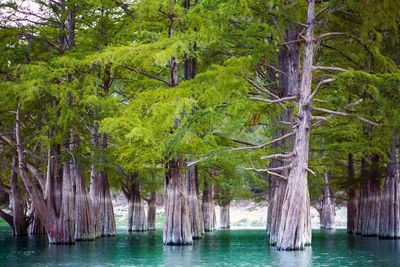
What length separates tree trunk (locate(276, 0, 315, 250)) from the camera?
1970cm

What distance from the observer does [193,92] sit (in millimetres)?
22109

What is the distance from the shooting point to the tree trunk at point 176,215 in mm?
23766

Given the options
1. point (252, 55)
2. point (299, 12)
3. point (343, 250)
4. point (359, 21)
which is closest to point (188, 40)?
point (252, 55)

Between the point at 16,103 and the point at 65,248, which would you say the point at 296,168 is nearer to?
the point at 65,248

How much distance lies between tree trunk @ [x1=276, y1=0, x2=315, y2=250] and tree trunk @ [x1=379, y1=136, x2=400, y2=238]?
7.94 meters

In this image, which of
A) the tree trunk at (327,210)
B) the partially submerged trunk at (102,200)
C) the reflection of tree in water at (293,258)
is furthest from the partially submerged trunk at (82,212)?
the tree trunk at (327,210)

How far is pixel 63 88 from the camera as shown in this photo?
918 inches

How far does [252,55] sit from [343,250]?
735 cm

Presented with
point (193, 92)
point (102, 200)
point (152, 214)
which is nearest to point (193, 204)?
point (102, 200)

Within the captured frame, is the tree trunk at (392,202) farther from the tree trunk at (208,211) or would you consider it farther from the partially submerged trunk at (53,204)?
the tree trunk at (208,211)

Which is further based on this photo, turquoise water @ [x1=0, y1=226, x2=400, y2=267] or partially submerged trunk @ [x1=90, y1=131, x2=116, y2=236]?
partially submerged trunk @ [x1=90, y1=131, x2=116, y2=236]

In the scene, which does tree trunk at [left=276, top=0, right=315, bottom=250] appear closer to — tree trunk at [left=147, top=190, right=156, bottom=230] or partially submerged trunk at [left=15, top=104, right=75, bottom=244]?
partially submerged trunk at [left=15, top=104, right=75, bottom=244]

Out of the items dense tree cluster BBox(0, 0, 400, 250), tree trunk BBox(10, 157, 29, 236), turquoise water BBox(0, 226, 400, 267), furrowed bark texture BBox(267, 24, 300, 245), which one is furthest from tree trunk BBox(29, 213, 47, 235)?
furrowed bark texture BBox(267, 24, 300, 245)

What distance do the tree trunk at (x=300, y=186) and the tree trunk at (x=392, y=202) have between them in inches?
313
